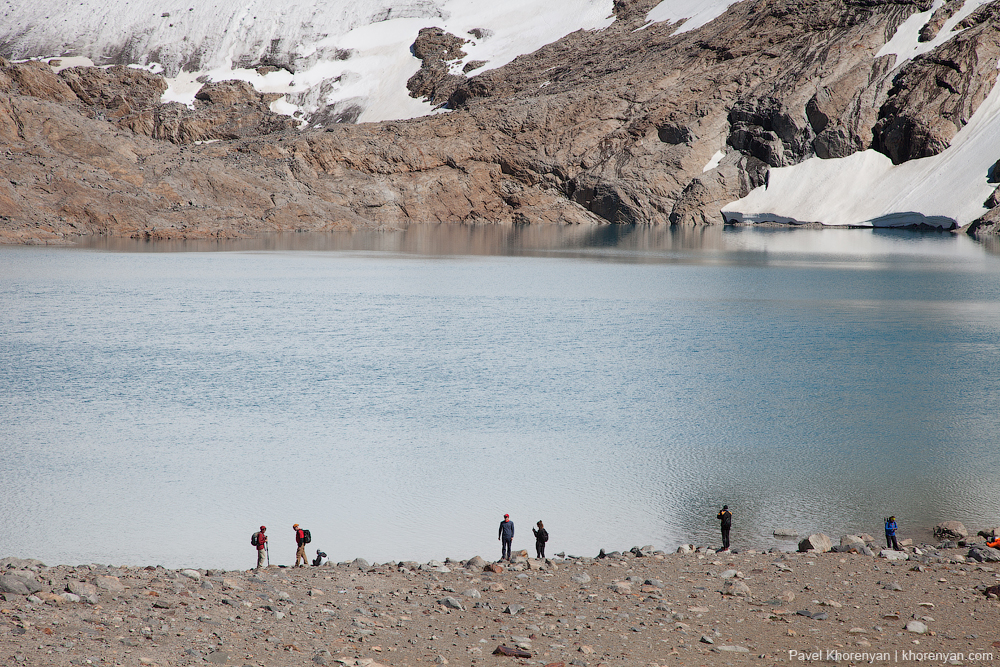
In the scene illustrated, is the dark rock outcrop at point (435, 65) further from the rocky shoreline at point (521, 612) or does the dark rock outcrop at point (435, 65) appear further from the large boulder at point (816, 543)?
the rocky shoreline at point (521, 612)

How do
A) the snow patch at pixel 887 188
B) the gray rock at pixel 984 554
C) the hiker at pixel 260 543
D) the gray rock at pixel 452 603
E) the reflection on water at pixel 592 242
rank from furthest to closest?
the snow patch at pixel 887 188, the reflection on water at pixel 592 242, the hiker at pixel 260 543, the gray rock at pixel 984 554, the gray rock at pixel 452 603

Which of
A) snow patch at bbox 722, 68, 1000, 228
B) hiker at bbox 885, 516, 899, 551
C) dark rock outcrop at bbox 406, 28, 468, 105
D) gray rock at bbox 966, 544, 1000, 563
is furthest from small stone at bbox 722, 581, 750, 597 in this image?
dark rock outcrop at bbox 406, 28, 468, 105

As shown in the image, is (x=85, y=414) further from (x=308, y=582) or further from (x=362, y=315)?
(x=362, y=315)

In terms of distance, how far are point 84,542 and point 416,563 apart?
462 cm

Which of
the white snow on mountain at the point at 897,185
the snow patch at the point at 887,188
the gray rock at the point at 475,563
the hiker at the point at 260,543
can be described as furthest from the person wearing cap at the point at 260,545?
the snow patch at the point at 887,188

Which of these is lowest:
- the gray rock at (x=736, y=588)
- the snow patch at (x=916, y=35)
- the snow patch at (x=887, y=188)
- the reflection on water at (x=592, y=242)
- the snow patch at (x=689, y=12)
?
the gray rock at (x=736, y=588)

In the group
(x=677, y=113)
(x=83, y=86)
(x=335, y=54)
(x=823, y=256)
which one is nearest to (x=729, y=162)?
A: (x=677, y=113)

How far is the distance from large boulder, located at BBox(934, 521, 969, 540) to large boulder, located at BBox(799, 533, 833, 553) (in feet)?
5.65

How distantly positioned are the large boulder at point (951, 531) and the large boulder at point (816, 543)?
1722 mm

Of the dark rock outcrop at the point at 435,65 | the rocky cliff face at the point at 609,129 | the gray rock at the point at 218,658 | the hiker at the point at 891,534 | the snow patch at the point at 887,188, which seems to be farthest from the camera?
the dark rock outcrop at the point at 435,65

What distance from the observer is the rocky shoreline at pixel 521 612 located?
7.68 m

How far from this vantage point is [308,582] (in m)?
9.66

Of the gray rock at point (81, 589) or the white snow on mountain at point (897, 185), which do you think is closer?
the gray rock at point (81, 589)

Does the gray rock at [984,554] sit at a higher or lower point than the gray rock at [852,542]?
higher
